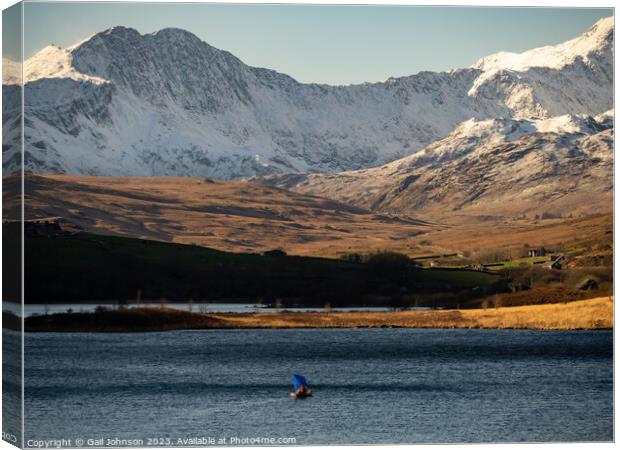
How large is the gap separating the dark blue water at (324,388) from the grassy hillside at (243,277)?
12.4 ft

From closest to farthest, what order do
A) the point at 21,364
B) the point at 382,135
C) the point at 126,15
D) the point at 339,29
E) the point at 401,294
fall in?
1. the point at 21,364
2. the point at 126,15
3. the point at 339,29
4. the point at 401,294
5. the point at 382,135

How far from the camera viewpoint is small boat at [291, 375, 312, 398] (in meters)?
58.5

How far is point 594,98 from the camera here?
7069cm

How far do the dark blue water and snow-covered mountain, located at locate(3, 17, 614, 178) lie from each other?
10.5 m

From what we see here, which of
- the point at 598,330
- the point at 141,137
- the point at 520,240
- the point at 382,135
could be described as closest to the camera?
the point at 598,330

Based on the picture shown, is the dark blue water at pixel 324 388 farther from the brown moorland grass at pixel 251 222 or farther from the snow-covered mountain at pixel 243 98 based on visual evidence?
the snow-covered mountain at pixel 243 98

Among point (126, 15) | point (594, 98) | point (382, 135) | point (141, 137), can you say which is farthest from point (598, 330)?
point (141, 137)

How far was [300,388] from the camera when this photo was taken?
58.6 metres

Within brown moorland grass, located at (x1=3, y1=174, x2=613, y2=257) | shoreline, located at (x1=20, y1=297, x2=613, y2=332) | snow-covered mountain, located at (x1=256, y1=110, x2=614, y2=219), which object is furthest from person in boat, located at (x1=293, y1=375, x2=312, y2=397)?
snow-covered mountain, located at (x1=256, y1=110, x2=614, y2=219)

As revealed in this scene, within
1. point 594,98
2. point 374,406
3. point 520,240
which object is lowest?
point 374,406

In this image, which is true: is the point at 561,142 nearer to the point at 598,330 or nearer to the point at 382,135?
the point at 382,135

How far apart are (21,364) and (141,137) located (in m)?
109

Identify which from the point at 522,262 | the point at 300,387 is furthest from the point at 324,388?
the point at 522,262

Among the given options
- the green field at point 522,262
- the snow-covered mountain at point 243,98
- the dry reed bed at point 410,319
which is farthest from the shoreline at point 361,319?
the snow-covered mountain at point 243,98
